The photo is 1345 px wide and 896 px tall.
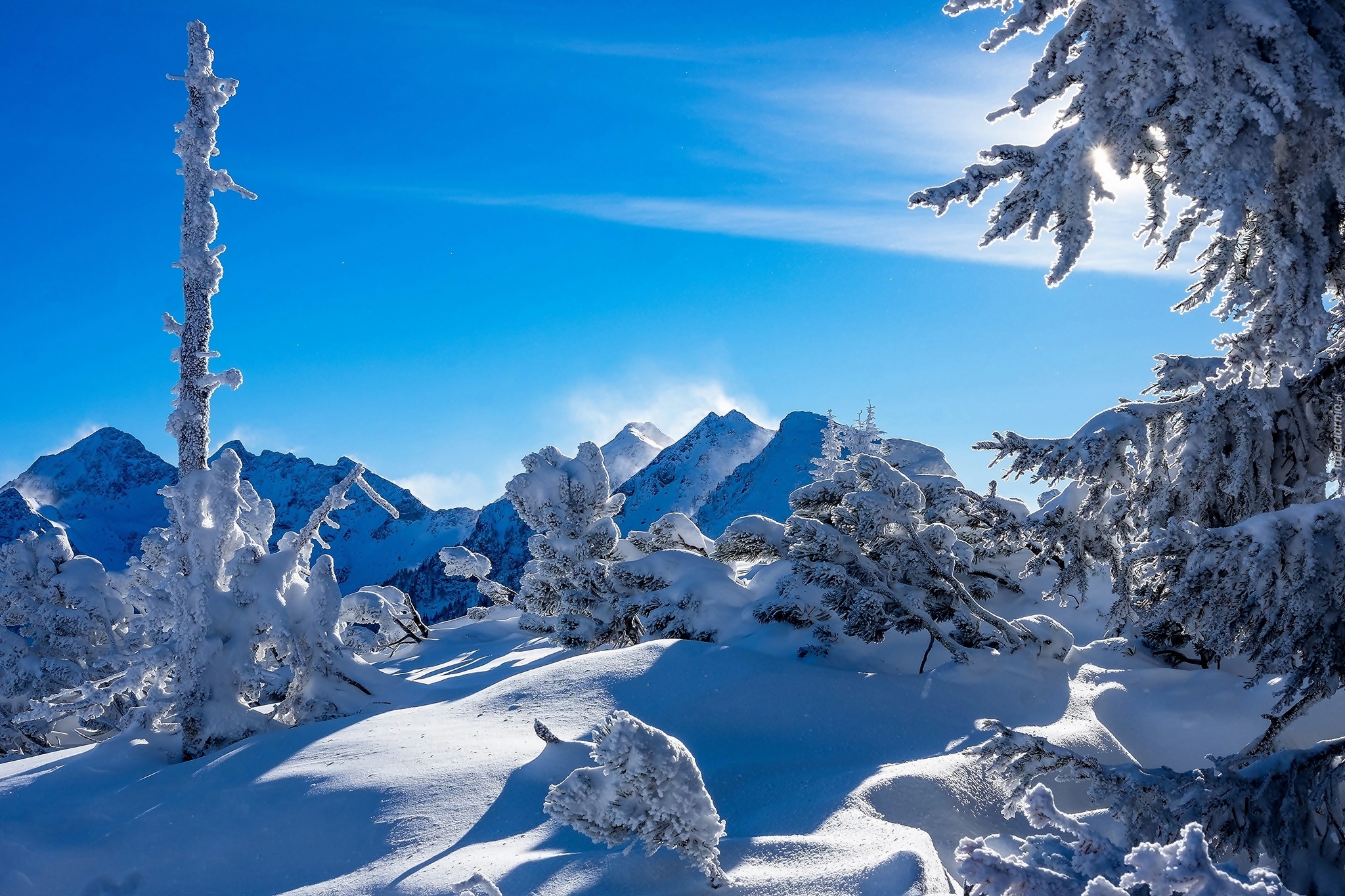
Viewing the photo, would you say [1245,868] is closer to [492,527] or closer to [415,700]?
[415,700]

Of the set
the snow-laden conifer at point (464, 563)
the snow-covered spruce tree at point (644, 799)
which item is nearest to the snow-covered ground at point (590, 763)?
the snow-covered spruce tree at point (644, 799)

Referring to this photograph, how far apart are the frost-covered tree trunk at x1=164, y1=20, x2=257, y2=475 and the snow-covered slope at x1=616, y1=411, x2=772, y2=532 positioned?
124969 mm

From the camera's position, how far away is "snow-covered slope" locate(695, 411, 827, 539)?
105062mm

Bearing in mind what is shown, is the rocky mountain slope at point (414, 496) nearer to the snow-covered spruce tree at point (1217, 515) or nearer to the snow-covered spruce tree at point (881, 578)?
the snow-covered spruce tree at point (881, 578)

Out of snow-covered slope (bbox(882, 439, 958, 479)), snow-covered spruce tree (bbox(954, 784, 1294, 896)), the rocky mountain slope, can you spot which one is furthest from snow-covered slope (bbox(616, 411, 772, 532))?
snow-covered spruce tree (bbox(954, 784, 1294, 896))

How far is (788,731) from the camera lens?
21.1 ft

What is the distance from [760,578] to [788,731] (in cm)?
548

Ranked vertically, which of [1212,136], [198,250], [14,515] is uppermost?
[14,515]

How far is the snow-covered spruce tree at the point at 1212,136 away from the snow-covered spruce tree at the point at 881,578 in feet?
17.5

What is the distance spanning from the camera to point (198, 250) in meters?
8.65

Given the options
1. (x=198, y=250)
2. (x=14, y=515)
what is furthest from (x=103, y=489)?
(x=198, y=250)

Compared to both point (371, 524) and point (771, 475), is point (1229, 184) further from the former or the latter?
point (371, 524)

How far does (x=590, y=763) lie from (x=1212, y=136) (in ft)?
17.7

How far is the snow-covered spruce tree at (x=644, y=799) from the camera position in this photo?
3.68 meters
